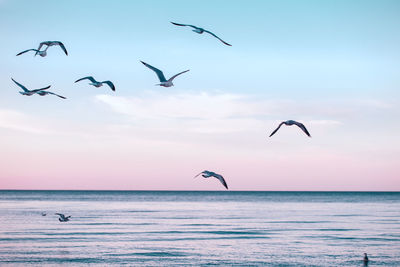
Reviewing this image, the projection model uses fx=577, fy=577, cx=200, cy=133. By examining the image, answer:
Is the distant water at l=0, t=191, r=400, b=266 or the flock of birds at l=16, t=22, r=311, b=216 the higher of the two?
the flock of birds at l=16, t=22, r=311, b=216

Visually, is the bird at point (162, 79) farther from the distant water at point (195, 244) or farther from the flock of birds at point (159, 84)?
the distant water at point (195, 244)

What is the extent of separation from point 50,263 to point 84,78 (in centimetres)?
1032

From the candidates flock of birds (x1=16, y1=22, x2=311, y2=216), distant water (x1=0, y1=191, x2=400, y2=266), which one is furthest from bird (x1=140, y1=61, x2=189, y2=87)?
distant water (x1=0, y1=191, x2=400, y2=266)

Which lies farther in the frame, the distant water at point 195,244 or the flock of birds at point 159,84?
the distant water at point 195,244

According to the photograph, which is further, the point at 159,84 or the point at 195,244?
the point at 195,244

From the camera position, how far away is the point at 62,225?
50469 mm

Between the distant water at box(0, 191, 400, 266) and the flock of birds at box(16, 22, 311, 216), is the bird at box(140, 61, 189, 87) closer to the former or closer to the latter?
the flock of birds at box(16, 22, 311, 216)

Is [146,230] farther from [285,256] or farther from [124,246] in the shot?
[285,256]

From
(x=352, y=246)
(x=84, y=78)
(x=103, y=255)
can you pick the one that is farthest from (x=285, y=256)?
(x=84, y=78)

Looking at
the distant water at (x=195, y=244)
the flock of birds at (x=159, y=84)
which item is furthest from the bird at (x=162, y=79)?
the distant water at (x=195, y=244)

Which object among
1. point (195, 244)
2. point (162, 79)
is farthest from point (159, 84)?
point (195, 244)

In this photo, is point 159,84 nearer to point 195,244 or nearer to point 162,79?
point 162,79

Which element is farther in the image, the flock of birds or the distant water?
the distant water

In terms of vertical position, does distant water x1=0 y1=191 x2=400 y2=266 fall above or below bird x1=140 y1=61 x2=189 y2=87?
below
